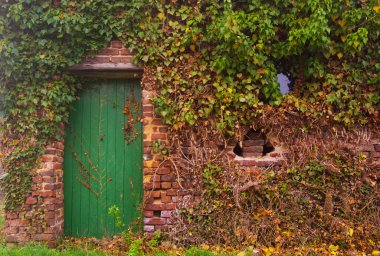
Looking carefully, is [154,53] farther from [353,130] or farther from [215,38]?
[353,130]

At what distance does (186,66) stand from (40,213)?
260cm

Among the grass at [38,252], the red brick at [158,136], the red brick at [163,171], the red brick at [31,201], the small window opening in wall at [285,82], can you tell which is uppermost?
the small window opening in wall at [285,82]

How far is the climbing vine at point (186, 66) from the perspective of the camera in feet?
15.1

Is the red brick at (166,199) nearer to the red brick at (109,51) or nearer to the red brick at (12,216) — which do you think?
the red brick at (12,216)

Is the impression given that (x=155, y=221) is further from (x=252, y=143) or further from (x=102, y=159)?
(x=252, y=143)

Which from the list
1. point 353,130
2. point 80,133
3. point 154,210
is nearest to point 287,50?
point 353,130

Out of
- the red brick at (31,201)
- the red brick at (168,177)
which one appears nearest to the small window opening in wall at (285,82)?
the red brick at (168,177)

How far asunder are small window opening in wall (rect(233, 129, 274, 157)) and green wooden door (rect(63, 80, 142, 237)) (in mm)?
1371

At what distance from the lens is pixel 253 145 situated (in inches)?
188

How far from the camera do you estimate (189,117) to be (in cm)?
457

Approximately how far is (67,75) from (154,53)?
46.6 inches

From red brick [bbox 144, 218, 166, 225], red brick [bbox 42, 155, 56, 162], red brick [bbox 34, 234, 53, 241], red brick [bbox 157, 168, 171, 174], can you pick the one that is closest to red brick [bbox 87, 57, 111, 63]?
red brick [bbox 42, 155, 56, 162]

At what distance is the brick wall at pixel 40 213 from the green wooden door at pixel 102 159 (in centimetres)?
35

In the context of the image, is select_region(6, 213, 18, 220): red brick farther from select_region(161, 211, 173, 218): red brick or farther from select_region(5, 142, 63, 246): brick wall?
select_region(161, 211, 173, 218): red brick
